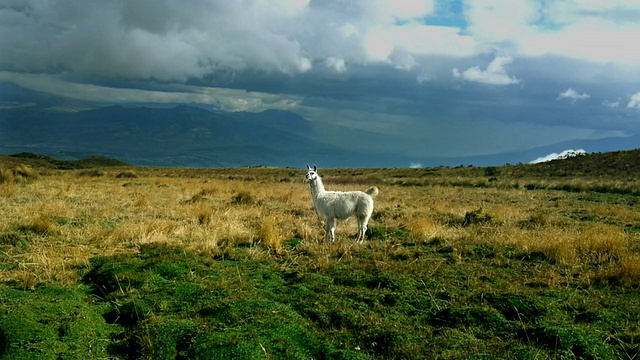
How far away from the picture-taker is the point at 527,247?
13.1 m

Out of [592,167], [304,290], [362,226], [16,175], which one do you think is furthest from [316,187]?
[592,167]

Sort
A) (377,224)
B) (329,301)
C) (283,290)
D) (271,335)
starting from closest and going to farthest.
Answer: (271,335) → (329,301) → (283,290) → (377,224)

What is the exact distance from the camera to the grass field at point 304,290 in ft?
22.5

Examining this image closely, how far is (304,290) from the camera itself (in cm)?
948

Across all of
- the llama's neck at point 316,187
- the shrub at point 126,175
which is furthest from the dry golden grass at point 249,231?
the shrub at point 126,175

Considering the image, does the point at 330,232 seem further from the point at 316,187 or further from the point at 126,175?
the point at 126,175

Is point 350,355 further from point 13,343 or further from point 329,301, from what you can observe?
point 13,343

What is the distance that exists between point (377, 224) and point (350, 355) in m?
12.2

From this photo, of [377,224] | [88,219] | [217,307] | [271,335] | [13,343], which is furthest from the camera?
[377,224]

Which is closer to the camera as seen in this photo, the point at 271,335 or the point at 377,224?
the point at 271,335

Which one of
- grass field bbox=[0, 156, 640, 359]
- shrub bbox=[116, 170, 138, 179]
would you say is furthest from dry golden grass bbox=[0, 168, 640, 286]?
shrub bbox=[116, 170, 138, 179]

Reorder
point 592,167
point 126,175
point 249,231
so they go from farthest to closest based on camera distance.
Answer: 1. point 592,167
2. point 126,175
3. point 249,231

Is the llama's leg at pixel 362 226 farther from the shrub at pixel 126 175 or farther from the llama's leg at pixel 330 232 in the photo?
the shrub at pixel 126 175

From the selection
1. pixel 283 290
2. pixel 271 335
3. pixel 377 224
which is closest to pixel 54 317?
pixel 271 335
